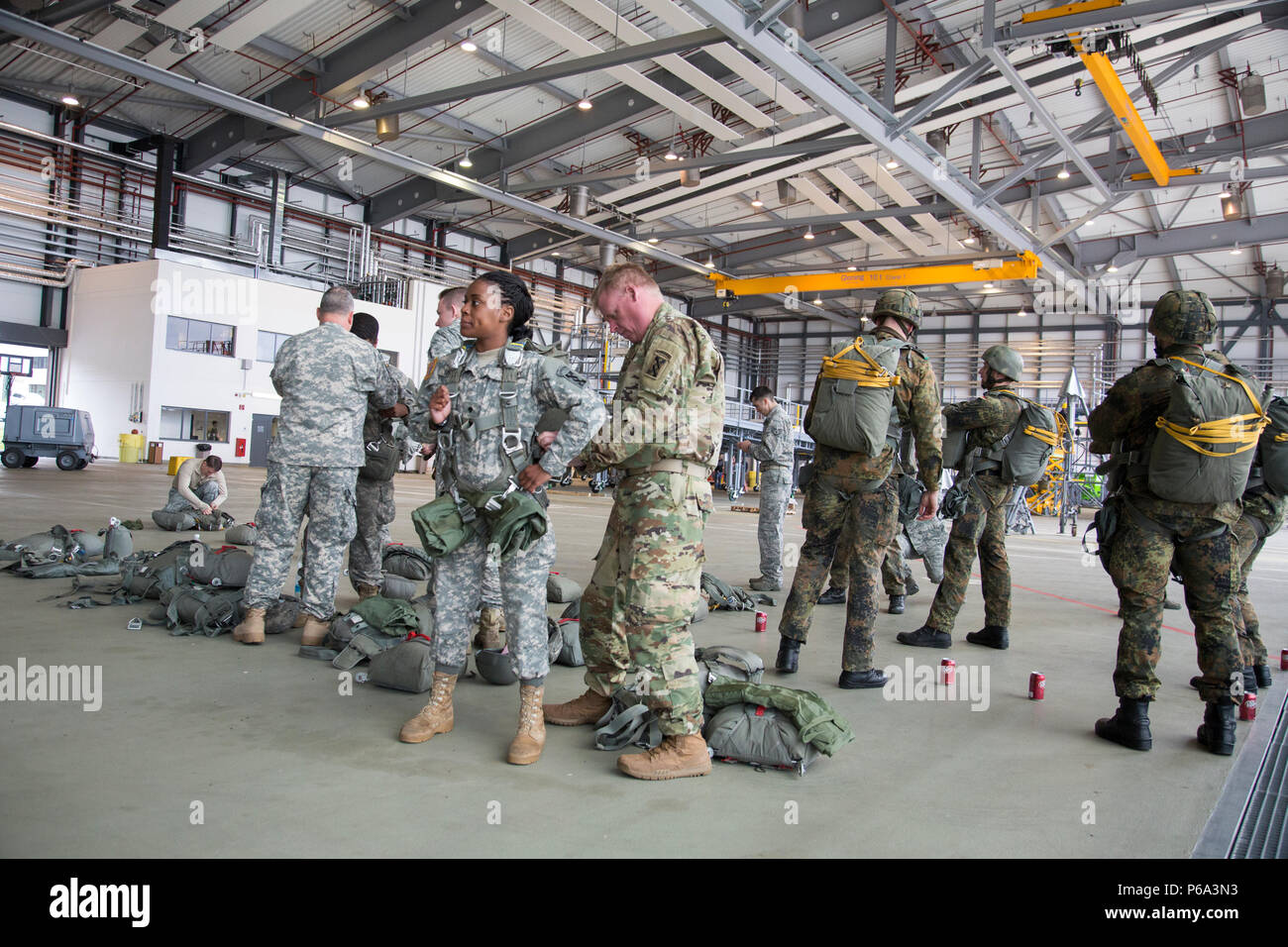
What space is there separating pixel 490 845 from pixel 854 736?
177 centimetres

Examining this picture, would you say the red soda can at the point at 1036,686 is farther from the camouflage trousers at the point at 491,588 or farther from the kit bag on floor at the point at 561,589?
the kit bag on floor at the point at 561,589

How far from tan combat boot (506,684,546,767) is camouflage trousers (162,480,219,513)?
8134 mm

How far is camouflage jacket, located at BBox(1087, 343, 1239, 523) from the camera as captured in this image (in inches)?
138

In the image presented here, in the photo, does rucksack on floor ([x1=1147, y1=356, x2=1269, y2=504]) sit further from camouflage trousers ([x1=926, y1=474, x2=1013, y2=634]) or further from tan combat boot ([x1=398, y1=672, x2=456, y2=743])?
tan combat boot ([x1=398, y1=672, x2=456, y2=743])

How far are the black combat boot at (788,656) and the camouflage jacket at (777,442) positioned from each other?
3.33 meters

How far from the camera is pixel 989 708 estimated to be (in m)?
4.03

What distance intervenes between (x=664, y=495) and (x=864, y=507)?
5.26 feet

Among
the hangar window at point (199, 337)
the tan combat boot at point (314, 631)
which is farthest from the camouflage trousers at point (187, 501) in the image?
the hangar window at point (199, 337)

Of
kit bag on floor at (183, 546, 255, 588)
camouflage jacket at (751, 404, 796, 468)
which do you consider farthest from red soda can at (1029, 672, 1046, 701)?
kit bag on floor at (183, 546, 255, 588)

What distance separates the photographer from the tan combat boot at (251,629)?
175 inches

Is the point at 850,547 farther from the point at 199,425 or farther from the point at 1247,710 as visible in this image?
the point at 199,425

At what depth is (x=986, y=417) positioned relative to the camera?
5.39 metres
